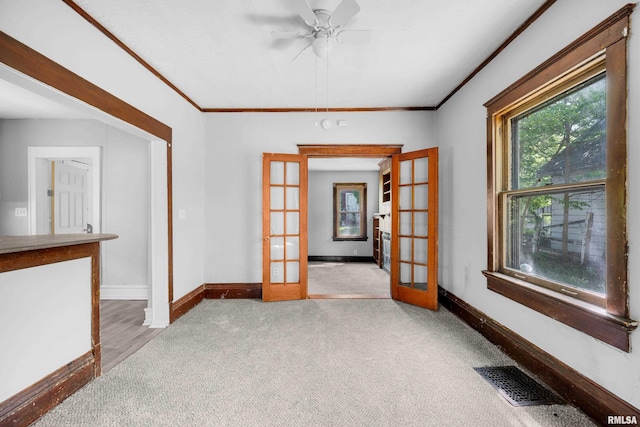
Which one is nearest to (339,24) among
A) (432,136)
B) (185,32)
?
(185,32)

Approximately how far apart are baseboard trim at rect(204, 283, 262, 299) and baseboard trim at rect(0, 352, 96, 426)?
193 centimetres

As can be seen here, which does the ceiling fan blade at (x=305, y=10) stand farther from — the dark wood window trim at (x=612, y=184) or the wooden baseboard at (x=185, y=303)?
the wooden baseboard at (x=185, y=303)

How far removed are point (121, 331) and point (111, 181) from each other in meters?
2.14

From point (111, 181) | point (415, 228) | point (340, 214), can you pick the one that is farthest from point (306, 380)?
point (340, 214)

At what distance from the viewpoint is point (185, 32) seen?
235 cm

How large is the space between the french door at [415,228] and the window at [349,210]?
140 inches

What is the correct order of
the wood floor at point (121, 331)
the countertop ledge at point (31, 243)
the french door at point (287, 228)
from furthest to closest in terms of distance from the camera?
1. the french door at point (287, 228)
2. the wood floor at point (121, 331)
3. the countertop ledge at point (31, 243)

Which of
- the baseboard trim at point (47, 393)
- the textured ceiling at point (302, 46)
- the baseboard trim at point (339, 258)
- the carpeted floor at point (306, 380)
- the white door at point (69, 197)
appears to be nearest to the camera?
the baseboard trim at point (47, 393)

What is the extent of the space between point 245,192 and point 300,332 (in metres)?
2.10

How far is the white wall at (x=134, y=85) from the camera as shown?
1.72 metres

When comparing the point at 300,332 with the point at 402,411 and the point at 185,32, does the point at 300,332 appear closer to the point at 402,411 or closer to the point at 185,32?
the point at 402,411

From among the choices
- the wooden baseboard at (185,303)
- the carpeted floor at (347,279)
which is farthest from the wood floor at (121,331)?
the carpeted floor at (347,279)

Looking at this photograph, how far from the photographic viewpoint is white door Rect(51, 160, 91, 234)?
421 cm

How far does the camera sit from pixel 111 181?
4.02 meters
